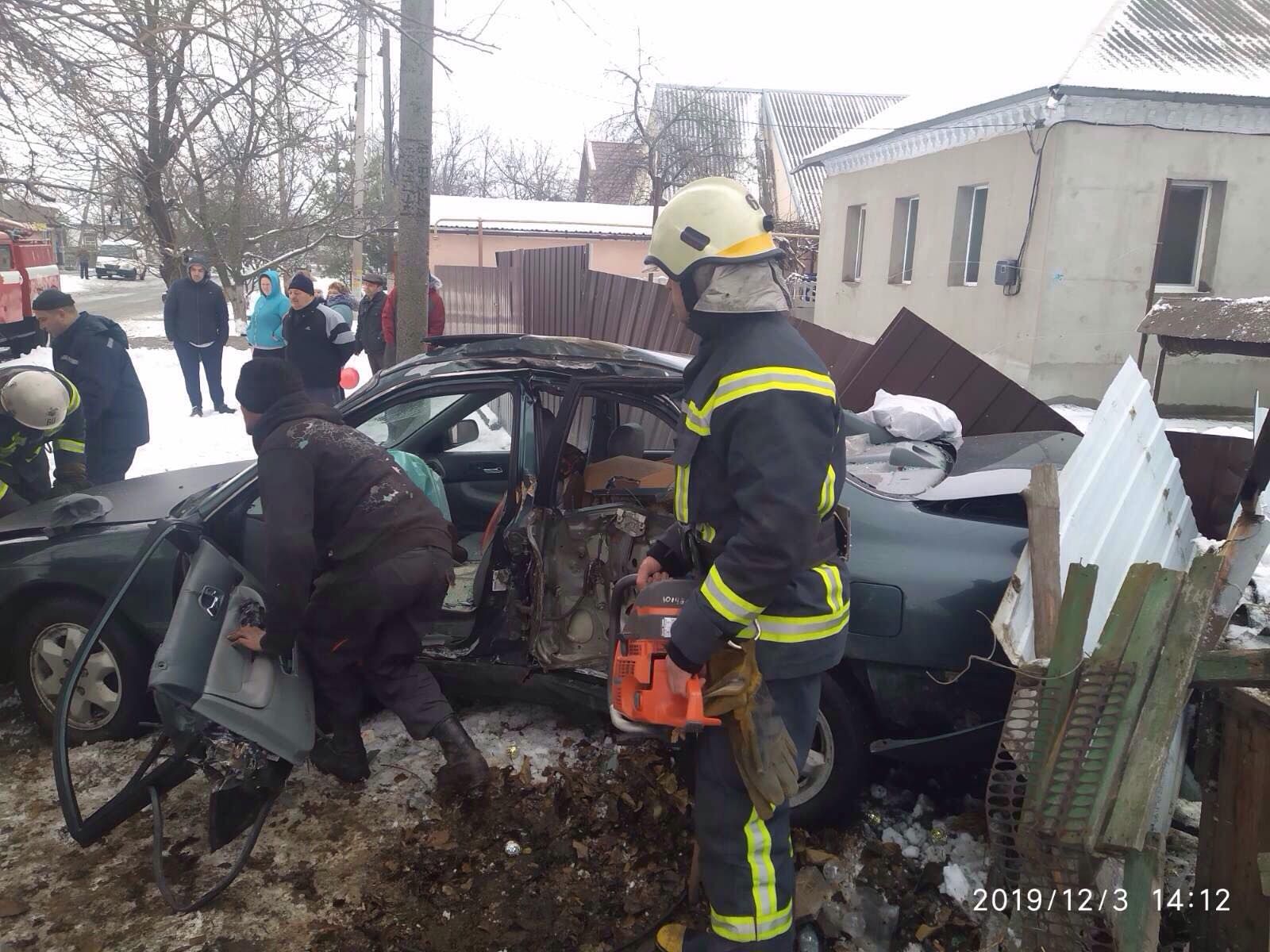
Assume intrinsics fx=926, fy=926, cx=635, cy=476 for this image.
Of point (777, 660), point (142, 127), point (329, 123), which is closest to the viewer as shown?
point (777, 660)

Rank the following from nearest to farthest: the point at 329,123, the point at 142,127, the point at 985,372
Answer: the point at 985,372 → the point at 142,127 → the point at 329,123

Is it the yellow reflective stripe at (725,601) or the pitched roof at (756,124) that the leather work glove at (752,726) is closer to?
the yellow reflective stripe at (725,601)

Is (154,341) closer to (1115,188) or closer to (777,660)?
(1115,188)

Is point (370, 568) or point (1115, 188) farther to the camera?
point (1115, 188)

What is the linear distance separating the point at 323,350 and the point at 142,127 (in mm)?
2186

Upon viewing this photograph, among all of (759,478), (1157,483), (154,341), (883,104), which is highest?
(883,104)

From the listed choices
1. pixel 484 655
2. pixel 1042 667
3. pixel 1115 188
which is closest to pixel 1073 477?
pixel 1042 667

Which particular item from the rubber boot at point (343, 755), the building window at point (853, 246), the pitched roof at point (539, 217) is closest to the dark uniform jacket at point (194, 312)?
the rubber boot at point (343, 755)

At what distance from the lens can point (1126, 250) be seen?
10102mm

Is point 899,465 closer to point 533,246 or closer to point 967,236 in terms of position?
point 967,236

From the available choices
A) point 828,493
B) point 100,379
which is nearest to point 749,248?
point 828,493

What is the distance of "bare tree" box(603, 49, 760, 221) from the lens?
2762 cm

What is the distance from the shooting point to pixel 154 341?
17.8 metres

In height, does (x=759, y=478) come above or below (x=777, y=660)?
above
